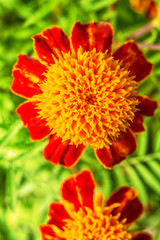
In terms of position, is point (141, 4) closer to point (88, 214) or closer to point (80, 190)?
point (80, 190)

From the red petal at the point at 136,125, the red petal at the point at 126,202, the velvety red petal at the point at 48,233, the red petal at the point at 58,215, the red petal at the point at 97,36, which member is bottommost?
the red petal at the point at 126,202

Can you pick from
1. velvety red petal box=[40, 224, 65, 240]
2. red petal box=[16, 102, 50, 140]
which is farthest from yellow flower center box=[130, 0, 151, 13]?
velvety red petal box=[40, 224, 65, 240]

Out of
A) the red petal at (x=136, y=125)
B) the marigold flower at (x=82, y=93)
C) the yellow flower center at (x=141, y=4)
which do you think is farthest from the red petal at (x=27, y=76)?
the yellow flower center at (x=141, y=4)

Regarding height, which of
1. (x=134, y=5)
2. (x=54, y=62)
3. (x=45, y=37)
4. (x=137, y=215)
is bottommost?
(x=137, y=215)

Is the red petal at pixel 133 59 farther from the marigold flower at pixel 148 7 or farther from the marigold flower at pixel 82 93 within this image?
the marigold flower at pixel 148 7

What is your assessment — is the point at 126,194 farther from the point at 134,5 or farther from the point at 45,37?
the point at 134,5

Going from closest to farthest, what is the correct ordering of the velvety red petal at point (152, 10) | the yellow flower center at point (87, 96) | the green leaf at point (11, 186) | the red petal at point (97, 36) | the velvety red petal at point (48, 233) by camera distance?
the yellow flower center at point (87, 96) < the red petal at point (97, 36) < the velvety red petal at point (48, 233) < the green leaf at point (11, 186) < the velvety red petal at point (152, 10)

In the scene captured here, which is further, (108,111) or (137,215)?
(137,215)

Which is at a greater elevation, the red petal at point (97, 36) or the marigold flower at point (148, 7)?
the marigold flower at point (148, 7)

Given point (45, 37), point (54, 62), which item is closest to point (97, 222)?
point (54, 62)
